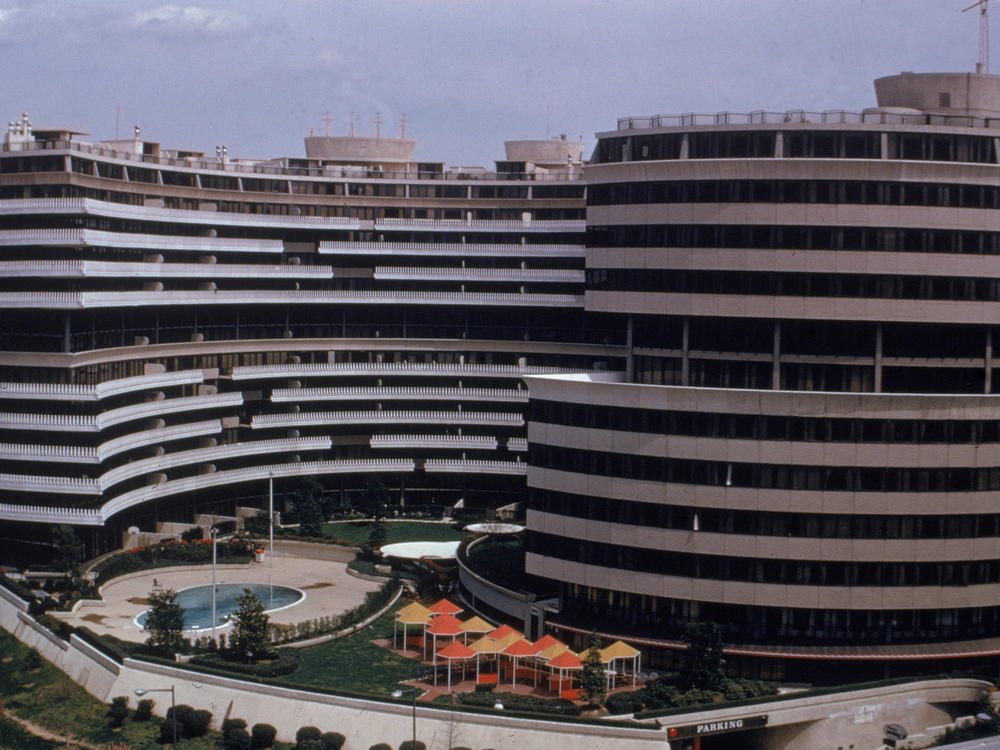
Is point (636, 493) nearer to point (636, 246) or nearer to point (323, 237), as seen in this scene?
point (636, 246)

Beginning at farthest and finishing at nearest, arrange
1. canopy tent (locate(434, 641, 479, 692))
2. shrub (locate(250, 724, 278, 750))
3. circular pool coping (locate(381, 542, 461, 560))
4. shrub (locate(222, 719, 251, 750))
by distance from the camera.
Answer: circular pool coping (locate(381, 542, 461, 560))
canopy tent (locate(434, 641, 479, 692))
shrub (locate(250, 724, 278, 750))
shrub (locate(222, 719, 251, 750))

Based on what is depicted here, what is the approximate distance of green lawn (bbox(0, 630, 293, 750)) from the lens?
89.4 m

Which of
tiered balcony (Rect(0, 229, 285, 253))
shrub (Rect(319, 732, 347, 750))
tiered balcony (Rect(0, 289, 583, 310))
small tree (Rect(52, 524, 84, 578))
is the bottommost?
shrub (Rect(319, 732, 347, 750))

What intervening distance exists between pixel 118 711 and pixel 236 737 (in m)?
8.74

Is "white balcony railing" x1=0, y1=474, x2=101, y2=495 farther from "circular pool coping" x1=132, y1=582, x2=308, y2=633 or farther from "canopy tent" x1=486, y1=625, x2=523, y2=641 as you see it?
"canopy tent" x1=486, y1=625, x2=523, y2=641

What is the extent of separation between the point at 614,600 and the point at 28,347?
51.8m

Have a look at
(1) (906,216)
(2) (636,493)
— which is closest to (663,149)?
(1) (906,216)

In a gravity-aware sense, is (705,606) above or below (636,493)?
below

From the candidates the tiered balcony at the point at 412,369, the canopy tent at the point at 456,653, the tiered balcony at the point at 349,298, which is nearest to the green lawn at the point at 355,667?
the canopy tent at the point at 456,653

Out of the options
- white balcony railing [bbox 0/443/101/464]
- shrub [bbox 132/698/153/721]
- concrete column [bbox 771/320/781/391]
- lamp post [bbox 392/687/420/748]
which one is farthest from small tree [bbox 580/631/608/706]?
white balcony railing [bbox 0/443/101/464]

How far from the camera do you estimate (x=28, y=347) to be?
391 ft

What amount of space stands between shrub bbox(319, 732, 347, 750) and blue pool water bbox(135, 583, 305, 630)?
21138mm

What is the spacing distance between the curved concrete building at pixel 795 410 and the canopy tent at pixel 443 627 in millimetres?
7072

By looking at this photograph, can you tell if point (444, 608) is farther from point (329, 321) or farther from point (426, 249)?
point (426, 249)
